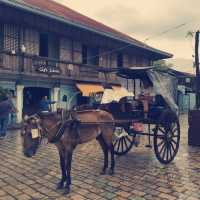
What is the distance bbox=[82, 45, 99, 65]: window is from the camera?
698 inches

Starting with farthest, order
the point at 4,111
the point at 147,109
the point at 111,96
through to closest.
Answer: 1. the point at 4,111
2. the point at 147,109
3. the point at 111,96

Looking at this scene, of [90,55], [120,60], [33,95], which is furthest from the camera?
[120,60]

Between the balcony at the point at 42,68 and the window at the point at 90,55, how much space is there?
1062 mm

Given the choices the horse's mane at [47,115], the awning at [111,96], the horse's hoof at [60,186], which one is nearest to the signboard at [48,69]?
the awning at [111,96]

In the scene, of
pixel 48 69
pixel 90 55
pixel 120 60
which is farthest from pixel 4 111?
pixel 120 60

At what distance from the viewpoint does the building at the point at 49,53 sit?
41.5 ft

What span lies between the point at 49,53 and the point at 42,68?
2.12 metres

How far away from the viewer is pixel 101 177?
530 centimetres

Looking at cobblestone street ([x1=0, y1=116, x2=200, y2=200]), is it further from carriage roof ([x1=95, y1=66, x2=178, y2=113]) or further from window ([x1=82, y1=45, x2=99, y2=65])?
window ([x1=82, y1=45, x2=99, y2=65])

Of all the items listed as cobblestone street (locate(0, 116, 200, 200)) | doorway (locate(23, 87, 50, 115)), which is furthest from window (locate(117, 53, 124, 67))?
cobblestone street (locate(0, 116, 200, 200))

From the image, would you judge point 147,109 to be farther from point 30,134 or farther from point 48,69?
point 48,69

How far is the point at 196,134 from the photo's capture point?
28.3ft

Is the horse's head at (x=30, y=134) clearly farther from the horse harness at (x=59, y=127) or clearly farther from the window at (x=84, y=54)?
the window at (x=84, y=54)

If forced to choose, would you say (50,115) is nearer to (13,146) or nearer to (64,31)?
(13,146)
